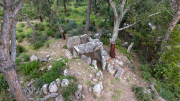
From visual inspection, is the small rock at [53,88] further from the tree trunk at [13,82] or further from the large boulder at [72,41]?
the large boulder at [72,41]

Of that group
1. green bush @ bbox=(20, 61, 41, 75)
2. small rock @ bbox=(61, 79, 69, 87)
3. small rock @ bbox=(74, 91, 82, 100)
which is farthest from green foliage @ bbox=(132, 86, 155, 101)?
green bush @ bbox=(20, 61, 41, 75)

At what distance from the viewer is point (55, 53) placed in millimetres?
7566

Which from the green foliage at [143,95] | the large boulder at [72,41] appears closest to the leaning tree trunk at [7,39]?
the large boulder at [72,41]

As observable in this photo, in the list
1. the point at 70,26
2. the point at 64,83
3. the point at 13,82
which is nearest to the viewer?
the point at 13,82

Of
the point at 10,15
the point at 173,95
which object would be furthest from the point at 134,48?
the point at 10,15

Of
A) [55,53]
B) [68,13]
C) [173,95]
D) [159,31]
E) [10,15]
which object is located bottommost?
[173,95]

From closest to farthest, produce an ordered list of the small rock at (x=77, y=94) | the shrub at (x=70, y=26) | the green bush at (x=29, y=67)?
the small rock at (x=77, y=94)
the green bush at (x=29, y=67)
the shrub at (x=70, y=26)

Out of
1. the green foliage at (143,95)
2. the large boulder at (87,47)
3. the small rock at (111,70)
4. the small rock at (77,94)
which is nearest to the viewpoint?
the small rock at (77,94)

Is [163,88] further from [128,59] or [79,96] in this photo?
[79,96]

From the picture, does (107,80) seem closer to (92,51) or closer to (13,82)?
(92,51)

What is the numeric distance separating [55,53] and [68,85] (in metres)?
3.46

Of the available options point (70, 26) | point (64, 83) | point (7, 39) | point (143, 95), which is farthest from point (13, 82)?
point (70, 26)

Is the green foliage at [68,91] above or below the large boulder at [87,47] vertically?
below

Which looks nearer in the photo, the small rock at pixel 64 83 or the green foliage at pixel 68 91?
the green foliage at pixel 68 91
